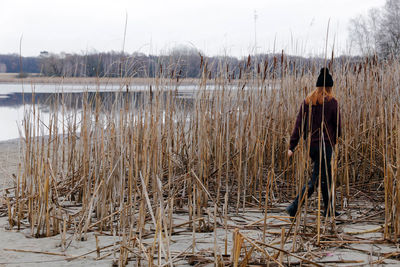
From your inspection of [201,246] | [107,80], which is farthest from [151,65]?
[201,246]

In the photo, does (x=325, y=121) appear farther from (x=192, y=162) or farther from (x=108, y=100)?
(x=108, y=100)

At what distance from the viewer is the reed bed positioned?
2674 millimetres

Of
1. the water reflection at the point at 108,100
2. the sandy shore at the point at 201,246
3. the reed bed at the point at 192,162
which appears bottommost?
the sandy shore at the point at 201,246

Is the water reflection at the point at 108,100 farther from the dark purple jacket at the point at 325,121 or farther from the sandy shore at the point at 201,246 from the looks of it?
the dark purple jacket at the point at 325,121

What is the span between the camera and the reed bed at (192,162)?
267 centimetres

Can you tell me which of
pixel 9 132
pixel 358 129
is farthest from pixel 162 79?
pixel 9 132

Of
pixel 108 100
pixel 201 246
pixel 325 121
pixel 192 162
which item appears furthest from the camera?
pixel 192 162

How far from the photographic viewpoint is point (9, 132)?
12680 mm

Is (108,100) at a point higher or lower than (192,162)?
higher

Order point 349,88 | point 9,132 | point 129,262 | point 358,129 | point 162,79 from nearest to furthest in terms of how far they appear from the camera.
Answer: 1. point 129,262
2. point 162,79
3. point 358,129
4. point 349,88
5. point 9,132

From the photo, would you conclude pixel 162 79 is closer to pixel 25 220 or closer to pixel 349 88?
pixel 25 220

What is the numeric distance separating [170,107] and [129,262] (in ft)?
5.03

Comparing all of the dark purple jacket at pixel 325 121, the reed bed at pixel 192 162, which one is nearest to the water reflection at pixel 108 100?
the reed bed at pixel 192 162

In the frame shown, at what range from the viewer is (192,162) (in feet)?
11.7
